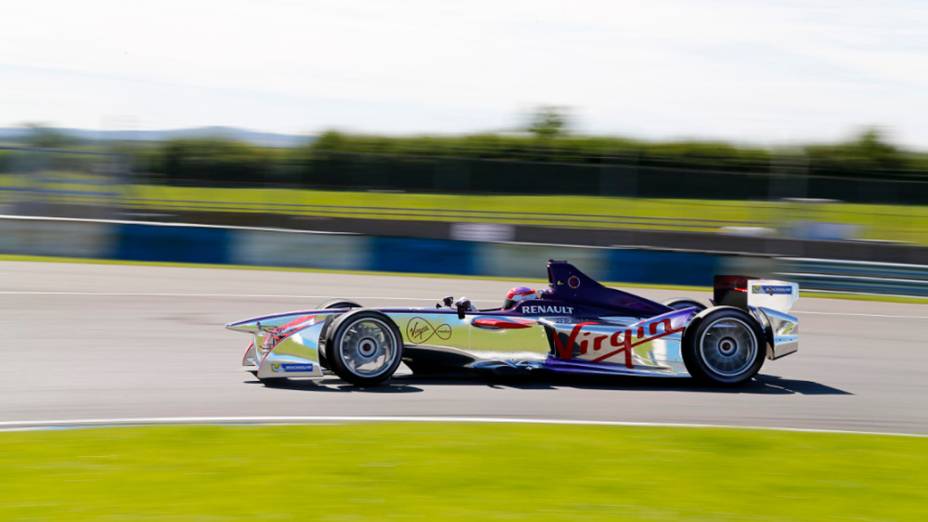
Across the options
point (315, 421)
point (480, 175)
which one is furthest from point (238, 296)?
point (480, 175)

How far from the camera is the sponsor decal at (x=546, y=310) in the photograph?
28.2 ft

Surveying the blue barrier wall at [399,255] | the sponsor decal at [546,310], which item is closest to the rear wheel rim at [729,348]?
the sponsor decal at [546,310]

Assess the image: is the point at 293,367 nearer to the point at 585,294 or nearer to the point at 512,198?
the point at 585,294

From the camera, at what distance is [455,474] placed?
18.5 feet

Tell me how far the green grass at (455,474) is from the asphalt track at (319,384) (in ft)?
2.22

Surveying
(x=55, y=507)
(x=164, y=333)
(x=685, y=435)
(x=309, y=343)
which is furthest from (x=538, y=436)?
(x=164, y=333)

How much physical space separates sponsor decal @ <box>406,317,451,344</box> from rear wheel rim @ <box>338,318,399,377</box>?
18 centimetres

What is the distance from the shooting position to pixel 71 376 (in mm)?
8281

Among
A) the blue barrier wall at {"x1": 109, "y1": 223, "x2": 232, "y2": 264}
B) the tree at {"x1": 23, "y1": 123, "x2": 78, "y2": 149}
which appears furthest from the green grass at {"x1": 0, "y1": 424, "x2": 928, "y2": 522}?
the tree at {"x1": 23, "y1": 123, "x2": 78, "y2": 149}

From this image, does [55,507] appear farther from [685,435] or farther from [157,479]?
[685,435]

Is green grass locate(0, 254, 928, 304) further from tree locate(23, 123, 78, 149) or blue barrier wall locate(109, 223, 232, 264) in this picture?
tree locate(23, 123, 78, 149)

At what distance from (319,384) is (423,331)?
0.88 m

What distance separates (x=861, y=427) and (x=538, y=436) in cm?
246

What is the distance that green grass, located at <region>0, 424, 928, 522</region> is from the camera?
498cm
